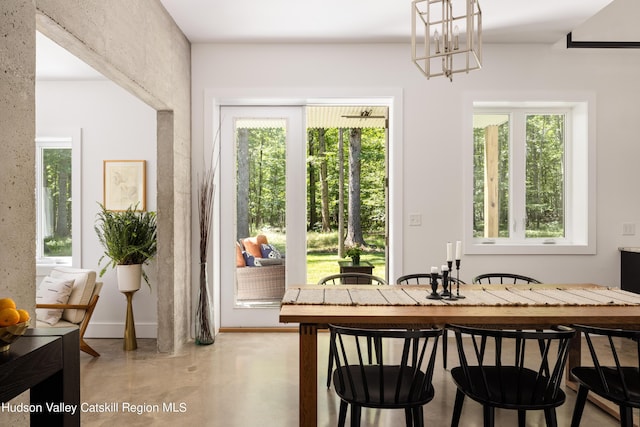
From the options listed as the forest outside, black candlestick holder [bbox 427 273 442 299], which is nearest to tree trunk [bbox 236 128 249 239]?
black candlestick holder [bbox 427 273 442 299]

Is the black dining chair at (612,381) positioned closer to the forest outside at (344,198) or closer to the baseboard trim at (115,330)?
the baseboard trim at (115,330)

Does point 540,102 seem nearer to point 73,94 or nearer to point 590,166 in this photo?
point 590,166

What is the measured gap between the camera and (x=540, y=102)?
446 cm

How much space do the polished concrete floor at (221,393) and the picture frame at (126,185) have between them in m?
1.46

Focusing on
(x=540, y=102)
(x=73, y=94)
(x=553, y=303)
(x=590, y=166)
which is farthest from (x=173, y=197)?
(x=590, y=166)

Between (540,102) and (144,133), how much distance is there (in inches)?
164

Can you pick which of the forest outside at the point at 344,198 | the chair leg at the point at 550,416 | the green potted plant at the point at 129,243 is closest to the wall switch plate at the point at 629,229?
the chair leg at the point at 550,416

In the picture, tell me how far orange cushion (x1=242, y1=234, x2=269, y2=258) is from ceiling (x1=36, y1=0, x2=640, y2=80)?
2026 millimetres

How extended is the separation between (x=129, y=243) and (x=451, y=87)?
353 cm

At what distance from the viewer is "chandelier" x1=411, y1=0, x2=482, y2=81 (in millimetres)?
2178

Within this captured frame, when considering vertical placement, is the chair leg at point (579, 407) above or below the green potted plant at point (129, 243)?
below

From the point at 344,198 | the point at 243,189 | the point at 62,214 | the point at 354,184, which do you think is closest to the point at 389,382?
the point at 243,189

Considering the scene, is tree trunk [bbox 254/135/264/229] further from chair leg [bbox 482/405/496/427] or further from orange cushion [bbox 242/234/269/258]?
chair leg [bbox 482/405/496/427]

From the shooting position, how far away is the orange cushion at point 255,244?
15.4 ft
